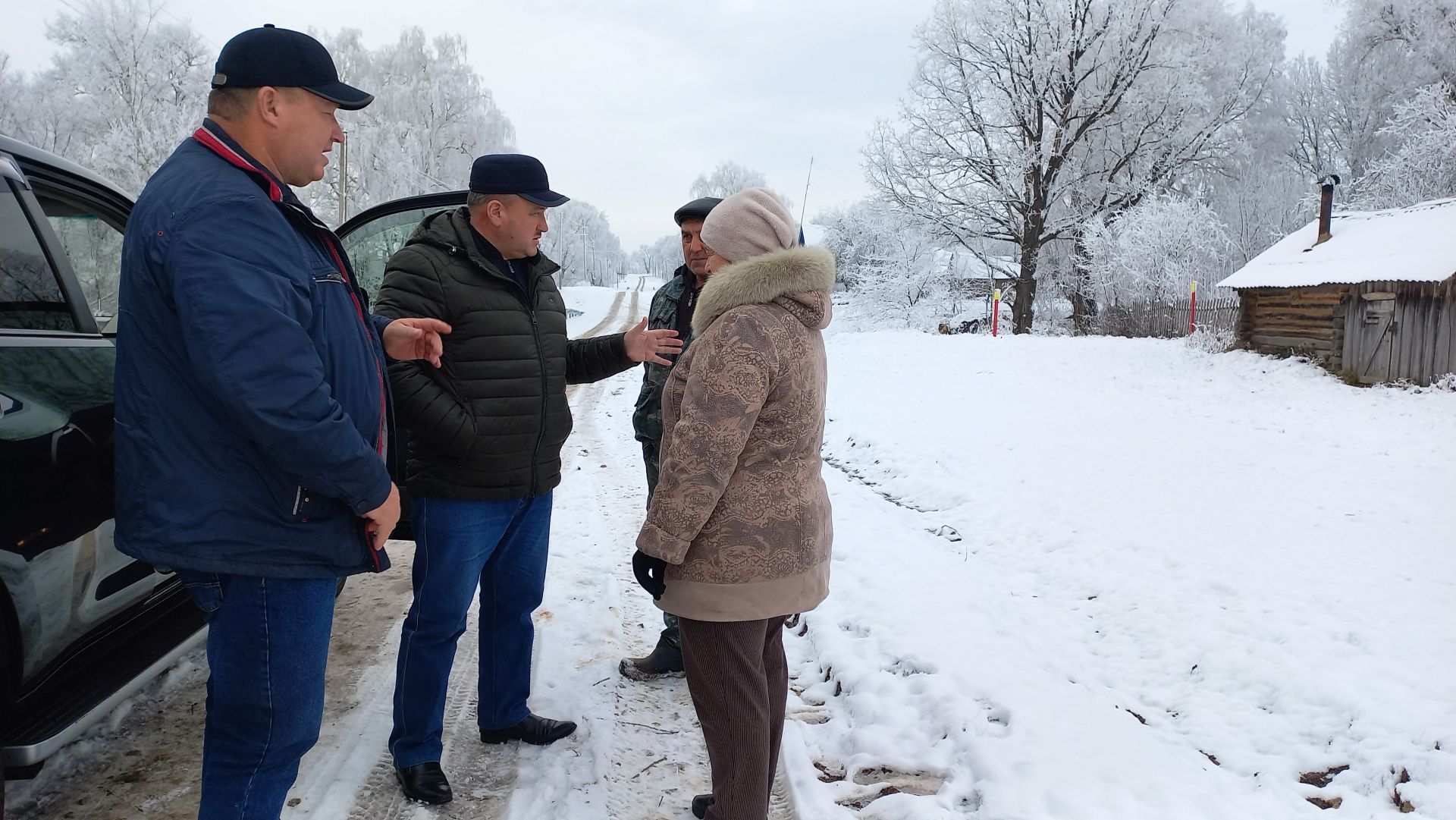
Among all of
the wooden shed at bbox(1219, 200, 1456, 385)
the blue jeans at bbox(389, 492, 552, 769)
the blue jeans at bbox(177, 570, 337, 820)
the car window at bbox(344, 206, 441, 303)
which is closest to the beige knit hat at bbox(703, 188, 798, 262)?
the blue jeans at bbox(389, 492, 552, 769)

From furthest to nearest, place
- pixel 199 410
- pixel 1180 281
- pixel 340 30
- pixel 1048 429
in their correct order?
pixel 340 30 < pixel 1180 281 < pixel 1048 429 < pixel 199 410

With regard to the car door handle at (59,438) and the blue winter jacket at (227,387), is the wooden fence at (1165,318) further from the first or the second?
the car door handle at (59,438)

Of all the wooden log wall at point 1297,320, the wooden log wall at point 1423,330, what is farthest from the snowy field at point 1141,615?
the wooden log wall at point 1297,320

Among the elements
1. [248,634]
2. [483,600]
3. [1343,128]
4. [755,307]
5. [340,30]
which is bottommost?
[483,600]

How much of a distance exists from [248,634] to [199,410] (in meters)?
0.51

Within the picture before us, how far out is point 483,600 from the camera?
122 inches

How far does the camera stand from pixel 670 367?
366 cm

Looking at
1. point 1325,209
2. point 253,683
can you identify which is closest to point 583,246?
point 1325,209

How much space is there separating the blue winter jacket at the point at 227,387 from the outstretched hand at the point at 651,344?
1.39 m

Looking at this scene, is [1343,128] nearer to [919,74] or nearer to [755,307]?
[919,74]

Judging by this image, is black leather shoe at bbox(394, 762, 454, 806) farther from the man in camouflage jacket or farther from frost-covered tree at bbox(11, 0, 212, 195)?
frost-covered tree at bbox(11, 0, 212, 195)

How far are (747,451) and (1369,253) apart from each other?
60.6ft

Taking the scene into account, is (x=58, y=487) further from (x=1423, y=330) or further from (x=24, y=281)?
(x=1423, y=330)

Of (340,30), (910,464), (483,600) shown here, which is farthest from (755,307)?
(340,30)
